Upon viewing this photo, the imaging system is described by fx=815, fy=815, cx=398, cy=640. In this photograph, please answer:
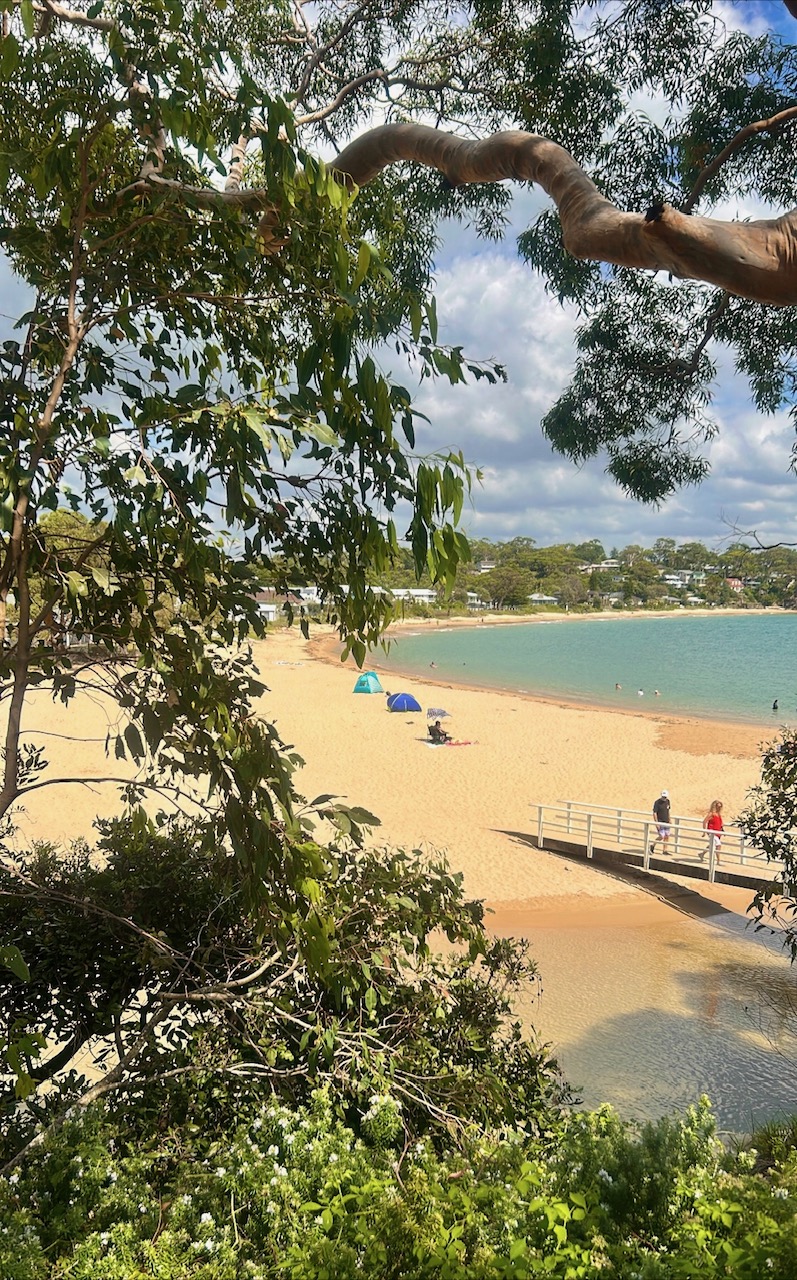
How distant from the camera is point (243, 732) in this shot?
208cm

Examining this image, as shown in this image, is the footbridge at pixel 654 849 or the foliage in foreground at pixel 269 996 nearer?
the foliage in foreground at pixel 269 996

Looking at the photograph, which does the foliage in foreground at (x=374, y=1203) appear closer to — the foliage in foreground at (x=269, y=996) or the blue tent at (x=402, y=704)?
the foliage in foreground at (x=269, y=996)

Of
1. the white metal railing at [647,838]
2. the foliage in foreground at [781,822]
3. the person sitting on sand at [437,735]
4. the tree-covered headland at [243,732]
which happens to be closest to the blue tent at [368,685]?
the person sitting on sand at [437,735]

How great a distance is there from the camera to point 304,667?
43.3 m

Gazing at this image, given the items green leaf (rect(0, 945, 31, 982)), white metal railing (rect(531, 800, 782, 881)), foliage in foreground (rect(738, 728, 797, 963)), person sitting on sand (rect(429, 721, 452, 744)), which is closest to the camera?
green leaf (rect(0, 945, 31, 982))

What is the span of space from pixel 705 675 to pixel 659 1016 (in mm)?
40868

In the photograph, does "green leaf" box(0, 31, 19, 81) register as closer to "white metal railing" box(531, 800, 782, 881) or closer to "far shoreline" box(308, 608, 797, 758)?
"far shoreline" box(308, 608, 797, 758)

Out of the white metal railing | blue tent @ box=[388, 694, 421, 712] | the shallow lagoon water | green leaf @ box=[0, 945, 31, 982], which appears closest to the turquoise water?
blue tent @ box=[388, 694, 421, 712]

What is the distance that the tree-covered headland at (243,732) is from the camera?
1771 mm

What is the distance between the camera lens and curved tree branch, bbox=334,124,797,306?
5.98ft

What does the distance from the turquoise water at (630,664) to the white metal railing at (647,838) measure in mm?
16500

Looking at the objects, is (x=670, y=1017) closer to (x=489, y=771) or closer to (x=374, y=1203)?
(x=374, y=1203)

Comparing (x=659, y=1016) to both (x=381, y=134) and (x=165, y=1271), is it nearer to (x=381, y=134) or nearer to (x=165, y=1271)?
(x=165, y=1271)

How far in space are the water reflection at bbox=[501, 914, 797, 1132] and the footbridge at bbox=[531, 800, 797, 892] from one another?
122cm
